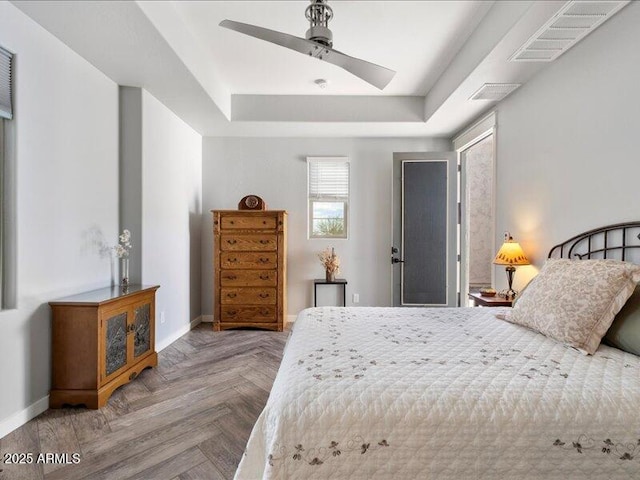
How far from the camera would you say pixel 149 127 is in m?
3.16

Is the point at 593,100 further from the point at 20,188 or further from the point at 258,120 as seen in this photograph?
the point at 20,188

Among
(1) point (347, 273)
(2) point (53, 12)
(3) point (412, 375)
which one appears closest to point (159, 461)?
(3) point (412, 375)

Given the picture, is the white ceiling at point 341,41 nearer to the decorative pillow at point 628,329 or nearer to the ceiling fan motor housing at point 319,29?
the ceiling fan motor housing at point 319,29

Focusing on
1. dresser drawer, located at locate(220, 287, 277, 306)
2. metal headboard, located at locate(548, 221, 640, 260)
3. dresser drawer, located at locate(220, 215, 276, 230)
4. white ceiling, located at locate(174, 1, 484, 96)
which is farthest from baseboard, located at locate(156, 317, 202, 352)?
metal headboard, located at locate(548, 221, 640, 260)

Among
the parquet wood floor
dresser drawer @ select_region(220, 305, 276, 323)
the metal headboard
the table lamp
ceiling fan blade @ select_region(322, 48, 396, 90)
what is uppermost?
ceiling fan blade @ select_region(322, 48, 396, 90)

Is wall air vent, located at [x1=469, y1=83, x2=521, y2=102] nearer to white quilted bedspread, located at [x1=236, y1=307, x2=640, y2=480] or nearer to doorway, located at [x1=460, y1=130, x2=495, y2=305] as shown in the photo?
white quilted bedspread, located at [x1=236, y1=307, x2=640, y2=480]

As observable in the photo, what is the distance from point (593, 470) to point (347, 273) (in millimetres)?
3550

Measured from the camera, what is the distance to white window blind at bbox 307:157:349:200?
4.53 metres

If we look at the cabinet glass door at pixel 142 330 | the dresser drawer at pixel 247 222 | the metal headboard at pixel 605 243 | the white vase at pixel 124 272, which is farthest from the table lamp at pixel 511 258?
the white vase at pixel 124 272

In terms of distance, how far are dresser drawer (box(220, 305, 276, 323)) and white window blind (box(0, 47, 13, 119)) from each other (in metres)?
2.73

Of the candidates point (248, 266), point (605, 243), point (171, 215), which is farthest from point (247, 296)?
point (605, 243)

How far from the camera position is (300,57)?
310cm

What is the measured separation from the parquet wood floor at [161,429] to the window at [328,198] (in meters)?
2.09

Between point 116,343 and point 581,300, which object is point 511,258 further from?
point 116,343
